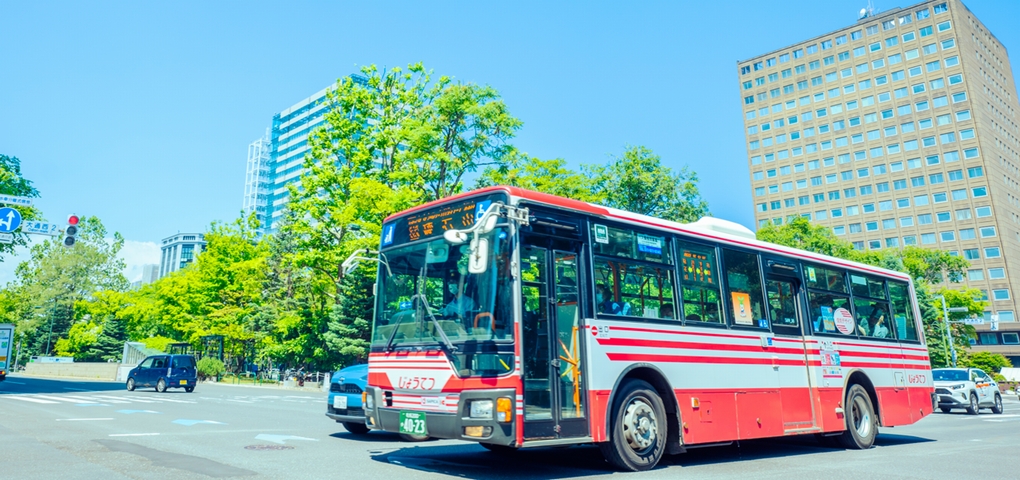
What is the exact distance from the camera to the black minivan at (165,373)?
99.3ft

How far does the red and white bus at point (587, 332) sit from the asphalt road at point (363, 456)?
0.54m

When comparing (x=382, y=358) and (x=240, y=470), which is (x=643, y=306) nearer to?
(x=382, y=358)

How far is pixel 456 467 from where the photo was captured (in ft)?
25.8

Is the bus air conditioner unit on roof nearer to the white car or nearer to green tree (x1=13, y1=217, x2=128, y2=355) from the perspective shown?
the white car

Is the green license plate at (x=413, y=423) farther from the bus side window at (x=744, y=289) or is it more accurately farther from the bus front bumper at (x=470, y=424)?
the bus side window at (x=744, y=289)

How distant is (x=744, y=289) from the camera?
9617 mm

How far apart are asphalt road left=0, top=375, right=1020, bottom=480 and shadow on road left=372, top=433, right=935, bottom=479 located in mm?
15

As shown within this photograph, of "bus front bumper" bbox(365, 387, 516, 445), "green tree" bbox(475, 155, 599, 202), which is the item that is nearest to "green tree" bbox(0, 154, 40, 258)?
"green tree" bbox(475, 155, 599, 202)

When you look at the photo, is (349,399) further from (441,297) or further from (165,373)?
(165,373)

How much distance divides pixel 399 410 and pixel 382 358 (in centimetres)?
71

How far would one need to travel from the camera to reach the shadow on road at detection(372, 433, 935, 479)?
768 centimetres

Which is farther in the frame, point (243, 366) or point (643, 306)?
point (243, 366)

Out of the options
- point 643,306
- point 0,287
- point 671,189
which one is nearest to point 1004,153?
point 671,189

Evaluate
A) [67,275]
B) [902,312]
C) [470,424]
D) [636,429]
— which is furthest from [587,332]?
[67,275]
